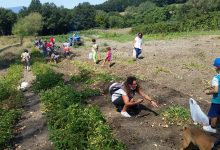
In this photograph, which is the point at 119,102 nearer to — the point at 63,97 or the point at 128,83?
the point at 128,83

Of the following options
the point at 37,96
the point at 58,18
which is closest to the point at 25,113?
the point at 37,96

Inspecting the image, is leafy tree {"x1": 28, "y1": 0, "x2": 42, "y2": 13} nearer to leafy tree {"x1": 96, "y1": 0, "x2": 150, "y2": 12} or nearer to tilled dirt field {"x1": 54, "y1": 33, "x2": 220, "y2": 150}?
leafy tree {"x1": 96, "y1": 0, "x2": 150, "y2": 12}

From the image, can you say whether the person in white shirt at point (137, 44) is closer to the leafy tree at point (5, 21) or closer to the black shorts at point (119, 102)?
the black shorts at point (119, 102)

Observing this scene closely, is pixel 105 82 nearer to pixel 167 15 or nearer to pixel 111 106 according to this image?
pixel 111 106

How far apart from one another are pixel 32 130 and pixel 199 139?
5639 millimetres

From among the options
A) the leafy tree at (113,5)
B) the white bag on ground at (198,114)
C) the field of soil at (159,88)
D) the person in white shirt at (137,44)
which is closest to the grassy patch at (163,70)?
the field of soil at (159,88)

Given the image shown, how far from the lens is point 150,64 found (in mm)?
19203

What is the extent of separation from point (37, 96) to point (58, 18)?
79385 mm

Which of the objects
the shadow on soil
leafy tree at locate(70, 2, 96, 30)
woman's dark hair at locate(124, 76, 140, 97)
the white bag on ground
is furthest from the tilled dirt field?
leafy tree at locate(70, 2, 96, 30)

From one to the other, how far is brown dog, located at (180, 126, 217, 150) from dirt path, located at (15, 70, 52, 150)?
366cm

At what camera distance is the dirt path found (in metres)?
9.77

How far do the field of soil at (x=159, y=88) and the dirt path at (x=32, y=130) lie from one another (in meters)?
1.75

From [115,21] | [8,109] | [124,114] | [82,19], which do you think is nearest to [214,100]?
[124,114]

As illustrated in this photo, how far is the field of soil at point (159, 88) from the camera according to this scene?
8.77m
